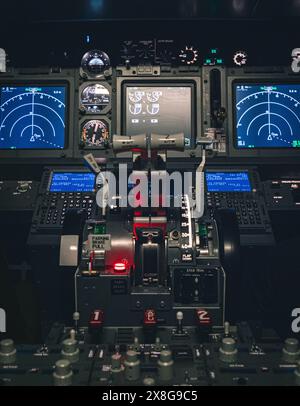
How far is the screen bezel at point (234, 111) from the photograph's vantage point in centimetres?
357

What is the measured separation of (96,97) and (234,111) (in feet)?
3.10

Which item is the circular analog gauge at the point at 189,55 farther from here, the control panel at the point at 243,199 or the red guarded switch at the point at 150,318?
the red guarded switch at the point at 150,318

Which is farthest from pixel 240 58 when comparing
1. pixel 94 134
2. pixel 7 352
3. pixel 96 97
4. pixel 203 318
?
pixel 7 352

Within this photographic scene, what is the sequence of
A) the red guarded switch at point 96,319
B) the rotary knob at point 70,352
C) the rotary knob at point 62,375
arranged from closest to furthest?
the rotary knob at point 62,375 → the rotary knob at point 70,352 → the red guarded switch at point 96,319

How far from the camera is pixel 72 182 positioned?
11.3 ft

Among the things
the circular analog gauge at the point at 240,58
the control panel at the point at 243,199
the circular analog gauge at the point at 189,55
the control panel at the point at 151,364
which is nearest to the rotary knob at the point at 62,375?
the control panel at the point at 151,364

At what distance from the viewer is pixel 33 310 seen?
91.3 inches

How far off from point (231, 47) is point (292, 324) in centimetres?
190

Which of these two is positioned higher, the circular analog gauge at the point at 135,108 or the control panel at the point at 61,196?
the circular analog gauge at the point at 135,108

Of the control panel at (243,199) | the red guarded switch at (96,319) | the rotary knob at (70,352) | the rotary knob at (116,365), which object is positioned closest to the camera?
the rotary knob at (116,365)

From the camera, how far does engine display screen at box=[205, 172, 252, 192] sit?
337 centimetres

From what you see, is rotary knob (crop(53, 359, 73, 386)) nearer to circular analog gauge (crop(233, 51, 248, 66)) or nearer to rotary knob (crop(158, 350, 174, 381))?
rotary knob (crop(158, 350, 174, 381))

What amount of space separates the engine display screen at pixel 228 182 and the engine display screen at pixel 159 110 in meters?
0.32

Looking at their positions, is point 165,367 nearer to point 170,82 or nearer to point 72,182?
point 72,182
